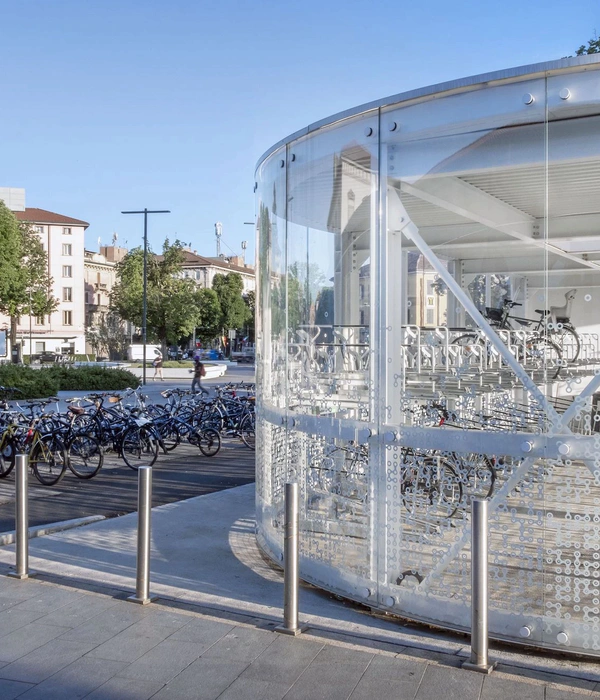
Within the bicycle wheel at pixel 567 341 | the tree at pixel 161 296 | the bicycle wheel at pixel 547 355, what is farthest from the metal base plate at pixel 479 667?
the tree at pixel 161 296

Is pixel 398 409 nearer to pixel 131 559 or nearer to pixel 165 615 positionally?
pixel 165 615

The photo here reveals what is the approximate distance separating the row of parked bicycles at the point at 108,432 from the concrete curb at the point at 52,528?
2.64 meters

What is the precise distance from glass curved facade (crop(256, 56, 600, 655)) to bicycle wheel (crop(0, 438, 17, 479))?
21.2ft

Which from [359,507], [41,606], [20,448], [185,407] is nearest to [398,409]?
[359,507]

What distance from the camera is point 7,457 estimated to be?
11688 mm

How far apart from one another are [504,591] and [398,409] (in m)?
1.28

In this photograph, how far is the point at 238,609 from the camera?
5508 millimetres

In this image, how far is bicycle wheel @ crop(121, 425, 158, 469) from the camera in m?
12.9

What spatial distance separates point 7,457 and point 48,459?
78 centimetres

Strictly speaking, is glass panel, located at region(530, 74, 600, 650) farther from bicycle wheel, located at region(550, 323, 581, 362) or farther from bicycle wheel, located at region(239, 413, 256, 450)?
bicycle wheel, located at region(239, 413, 256, 450)

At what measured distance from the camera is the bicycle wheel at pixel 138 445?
12.9m

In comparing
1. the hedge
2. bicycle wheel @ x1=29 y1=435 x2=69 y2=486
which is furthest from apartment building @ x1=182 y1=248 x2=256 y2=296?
bicycle wheel @ x1=29 y1=435 x2=69 y2=486

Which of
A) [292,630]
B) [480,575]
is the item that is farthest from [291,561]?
[480,575]

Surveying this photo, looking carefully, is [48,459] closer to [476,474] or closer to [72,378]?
[476,474]
